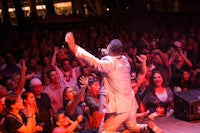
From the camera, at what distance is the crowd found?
5.95 meters

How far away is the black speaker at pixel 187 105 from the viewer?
23.1ft

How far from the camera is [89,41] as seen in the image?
32.1 feet

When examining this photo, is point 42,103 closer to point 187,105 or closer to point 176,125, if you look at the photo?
point 176,125

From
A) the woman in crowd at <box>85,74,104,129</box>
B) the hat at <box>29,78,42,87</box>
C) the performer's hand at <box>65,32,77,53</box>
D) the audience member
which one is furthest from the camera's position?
the woman in crowd at <box>85,74,104,129</box>

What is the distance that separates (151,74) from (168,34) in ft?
14.3

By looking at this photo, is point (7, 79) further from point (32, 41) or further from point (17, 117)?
point (32, 41)

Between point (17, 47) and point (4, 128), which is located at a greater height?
point (17, 47)

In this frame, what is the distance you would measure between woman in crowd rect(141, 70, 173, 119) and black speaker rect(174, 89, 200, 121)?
0.18 m

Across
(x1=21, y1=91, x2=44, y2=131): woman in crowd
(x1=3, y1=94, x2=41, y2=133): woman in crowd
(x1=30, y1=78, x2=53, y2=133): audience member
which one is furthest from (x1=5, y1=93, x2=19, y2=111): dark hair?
(x1=30, y1=78, x2=53, y2=133): audience member

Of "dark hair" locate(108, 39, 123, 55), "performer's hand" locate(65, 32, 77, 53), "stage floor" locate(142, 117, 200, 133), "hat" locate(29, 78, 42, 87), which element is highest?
"performer's hand" locate(65, 32, 77, 53)

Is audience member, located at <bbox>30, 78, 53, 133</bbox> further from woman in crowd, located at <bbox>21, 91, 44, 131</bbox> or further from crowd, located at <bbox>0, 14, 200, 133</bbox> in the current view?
woman in crowd, located at <bbox>21, 91, 44, 131</bbox>

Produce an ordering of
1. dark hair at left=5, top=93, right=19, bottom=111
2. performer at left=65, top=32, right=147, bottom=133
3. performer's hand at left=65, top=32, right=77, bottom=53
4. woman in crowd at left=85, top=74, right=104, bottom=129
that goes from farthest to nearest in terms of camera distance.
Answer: woman in crowd at left=85, top=74, right=104, bottom=129, dark hair at left=5, top=93, right=19, bottom=111, performer at left=65, top=32, right=147, bottom=133, performer's hand at left=65, top=32, right=77, bottom=53

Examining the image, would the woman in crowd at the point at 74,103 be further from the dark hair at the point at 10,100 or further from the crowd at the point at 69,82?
the dark hair at the point at 10,100

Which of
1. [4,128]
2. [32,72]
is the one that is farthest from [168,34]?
[4,128]
